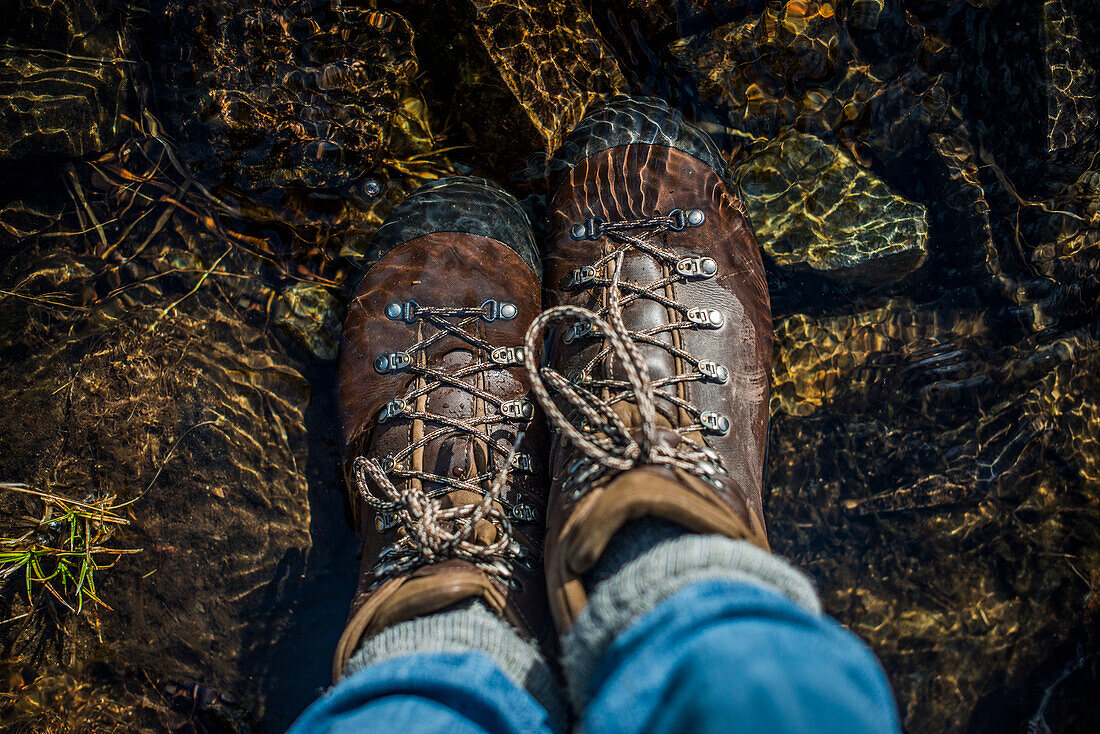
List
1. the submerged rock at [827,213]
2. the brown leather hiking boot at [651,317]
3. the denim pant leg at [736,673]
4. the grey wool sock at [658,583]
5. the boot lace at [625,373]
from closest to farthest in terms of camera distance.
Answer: the denim pant leg at [736,673]
the grey wool sock at [658,583]
the boot lace at [625,373]
the brown leather hiking boot at [651,317]
the submerged rock at [827,213]

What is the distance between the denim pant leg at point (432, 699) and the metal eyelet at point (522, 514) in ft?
2.33

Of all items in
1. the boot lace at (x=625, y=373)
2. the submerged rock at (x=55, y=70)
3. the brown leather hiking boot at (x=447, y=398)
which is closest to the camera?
the boot lace at (x=625, y=373)

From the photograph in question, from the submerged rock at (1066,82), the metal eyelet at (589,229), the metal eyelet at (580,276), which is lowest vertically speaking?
the metal eyelet at (580,276)

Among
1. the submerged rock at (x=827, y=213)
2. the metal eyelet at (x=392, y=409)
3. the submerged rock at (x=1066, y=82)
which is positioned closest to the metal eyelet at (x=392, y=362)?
the metal eyelet at (x=392, y=409)

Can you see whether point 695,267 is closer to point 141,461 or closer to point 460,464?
point 460,464

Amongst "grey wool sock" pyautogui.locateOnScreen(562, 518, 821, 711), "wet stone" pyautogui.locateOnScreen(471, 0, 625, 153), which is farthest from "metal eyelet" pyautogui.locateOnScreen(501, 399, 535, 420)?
"wet stone" pyautogui.locateOnScreen(471, 0, 625, 153)

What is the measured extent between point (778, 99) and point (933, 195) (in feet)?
2.54

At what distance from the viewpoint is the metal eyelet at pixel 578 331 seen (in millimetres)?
2240

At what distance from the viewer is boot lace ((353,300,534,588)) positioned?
186 centimetres

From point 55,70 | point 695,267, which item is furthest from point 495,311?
point 55,70

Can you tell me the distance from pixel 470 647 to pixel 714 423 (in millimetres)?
1047

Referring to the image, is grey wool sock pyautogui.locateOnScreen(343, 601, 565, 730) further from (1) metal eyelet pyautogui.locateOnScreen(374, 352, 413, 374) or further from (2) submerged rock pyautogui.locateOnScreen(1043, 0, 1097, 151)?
(2) submerged rock pyautogui.locateOnScreen(1043, 0, 1097, 151)

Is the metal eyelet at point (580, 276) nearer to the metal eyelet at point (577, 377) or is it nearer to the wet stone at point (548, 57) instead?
the metal eyelet at point (577, 377)

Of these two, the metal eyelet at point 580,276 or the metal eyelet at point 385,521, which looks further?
the metal eyelet at point 580,276
